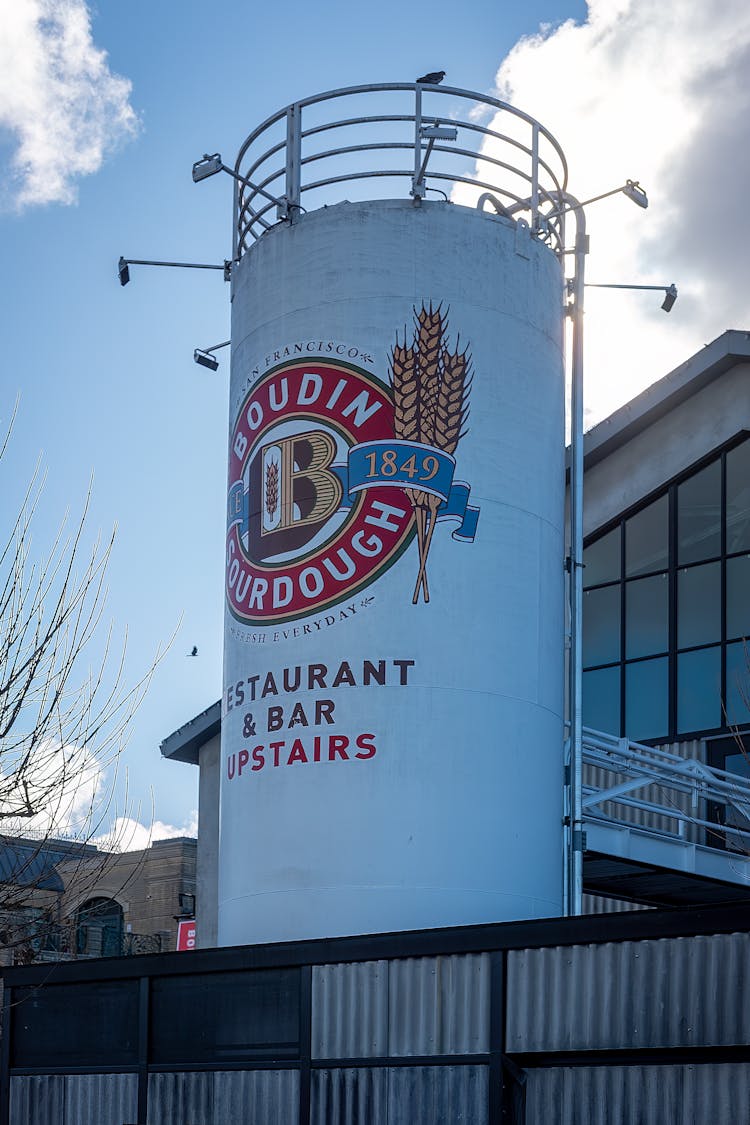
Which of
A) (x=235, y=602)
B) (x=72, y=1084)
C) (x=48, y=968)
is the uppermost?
(x=235, y=602)

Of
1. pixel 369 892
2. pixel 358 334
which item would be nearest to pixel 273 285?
pixel 358 334

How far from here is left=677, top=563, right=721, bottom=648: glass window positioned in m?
29.5

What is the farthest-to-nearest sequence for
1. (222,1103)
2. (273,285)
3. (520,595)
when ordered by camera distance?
(273,285) < (520,595) < (222,1103)

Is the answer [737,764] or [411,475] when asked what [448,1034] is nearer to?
[411,475]

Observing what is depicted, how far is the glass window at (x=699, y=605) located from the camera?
2953 centimetres

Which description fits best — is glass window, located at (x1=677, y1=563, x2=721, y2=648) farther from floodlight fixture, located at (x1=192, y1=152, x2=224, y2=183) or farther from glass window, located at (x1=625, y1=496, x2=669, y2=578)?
floodlight fixture, located at (x1=192, y1=152, x2=224, y2=183)

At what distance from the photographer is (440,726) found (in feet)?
59.6

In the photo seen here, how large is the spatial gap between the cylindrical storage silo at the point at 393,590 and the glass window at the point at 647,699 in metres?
10.7

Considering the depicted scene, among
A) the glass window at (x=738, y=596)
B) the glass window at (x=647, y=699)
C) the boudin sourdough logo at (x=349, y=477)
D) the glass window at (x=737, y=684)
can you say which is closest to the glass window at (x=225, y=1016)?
the boudin sourdough logo at (x=349, y=477)

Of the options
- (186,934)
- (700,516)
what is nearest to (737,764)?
(700,516)

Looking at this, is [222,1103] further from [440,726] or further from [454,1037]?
[440,726]

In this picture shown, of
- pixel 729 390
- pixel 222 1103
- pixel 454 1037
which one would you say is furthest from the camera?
pixel 729 390

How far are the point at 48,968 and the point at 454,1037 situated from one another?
685 cm

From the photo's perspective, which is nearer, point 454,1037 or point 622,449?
point 454,1037
